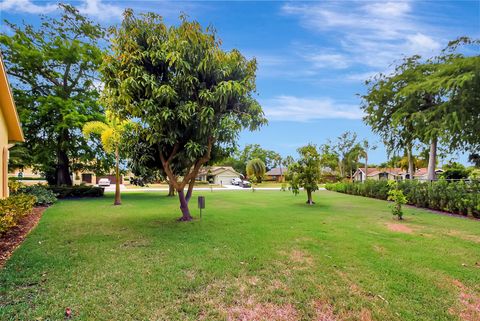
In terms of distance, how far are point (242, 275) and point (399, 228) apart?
627 cm

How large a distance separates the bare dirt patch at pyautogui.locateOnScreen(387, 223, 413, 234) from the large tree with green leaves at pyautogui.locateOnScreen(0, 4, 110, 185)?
1747 cm

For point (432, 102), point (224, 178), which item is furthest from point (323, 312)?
point (224, 178)

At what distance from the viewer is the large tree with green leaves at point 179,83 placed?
6715mm

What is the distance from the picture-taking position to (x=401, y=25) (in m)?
9.83

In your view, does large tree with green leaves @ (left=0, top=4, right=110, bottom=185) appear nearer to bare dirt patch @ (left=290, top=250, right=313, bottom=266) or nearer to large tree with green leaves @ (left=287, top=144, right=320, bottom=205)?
large tree with green leaves @ (left=287, top=144, right=320, bottom=205)

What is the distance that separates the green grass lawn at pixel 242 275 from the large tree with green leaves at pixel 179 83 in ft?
9.32

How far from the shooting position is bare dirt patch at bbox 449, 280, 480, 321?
3.26 metres

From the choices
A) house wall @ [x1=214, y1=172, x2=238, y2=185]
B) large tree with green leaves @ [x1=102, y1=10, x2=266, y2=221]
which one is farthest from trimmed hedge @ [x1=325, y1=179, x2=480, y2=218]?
house wall @ [x1=214, y1=172, x2=238, y2=185]

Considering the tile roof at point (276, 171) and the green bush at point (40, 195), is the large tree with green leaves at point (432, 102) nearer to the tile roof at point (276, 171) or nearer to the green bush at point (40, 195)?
the green bush at point (40, 195)

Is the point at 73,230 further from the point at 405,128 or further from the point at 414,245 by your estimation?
the point at 405,128

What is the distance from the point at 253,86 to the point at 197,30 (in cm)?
206

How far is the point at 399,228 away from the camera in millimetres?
8219

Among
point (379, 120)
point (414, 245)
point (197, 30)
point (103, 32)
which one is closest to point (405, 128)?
point (379, 120)

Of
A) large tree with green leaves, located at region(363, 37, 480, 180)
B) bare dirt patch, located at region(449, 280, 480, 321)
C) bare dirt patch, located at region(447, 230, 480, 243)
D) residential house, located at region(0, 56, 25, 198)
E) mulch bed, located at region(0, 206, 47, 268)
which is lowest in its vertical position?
mulch bed, located at region(0, 206, 47, 268)
